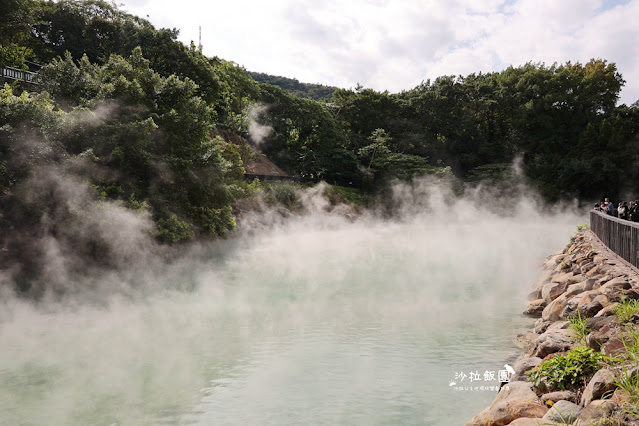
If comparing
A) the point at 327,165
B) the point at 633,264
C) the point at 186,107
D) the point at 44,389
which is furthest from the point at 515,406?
the point at 327,165

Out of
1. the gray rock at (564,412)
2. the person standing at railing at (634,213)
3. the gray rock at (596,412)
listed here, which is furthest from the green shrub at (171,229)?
the person standing at railing at (634,213)

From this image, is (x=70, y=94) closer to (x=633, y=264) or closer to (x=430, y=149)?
(x=633, y=264)

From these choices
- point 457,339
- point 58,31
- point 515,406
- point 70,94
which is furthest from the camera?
point 58,31

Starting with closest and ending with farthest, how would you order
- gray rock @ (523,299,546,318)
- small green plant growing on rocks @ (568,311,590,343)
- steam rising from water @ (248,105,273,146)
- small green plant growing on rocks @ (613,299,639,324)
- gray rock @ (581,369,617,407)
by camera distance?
gray rock @ (581,369,617,407)
small green plant growing on rocks @ (613,299,639,324)
small green plant growing on rocks @ (568,311,590,343)
gray rock @ (523,299,546,318)
steam rising from water @ (248,105,273,146)

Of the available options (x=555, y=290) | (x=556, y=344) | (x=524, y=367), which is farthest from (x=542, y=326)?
(x=524, y=367)

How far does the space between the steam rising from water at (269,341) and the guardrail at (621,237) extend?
7.59 ft

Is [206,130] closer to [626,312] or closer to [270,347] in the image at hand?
[270,347]

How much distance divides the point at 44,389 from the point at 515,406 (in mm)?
6021

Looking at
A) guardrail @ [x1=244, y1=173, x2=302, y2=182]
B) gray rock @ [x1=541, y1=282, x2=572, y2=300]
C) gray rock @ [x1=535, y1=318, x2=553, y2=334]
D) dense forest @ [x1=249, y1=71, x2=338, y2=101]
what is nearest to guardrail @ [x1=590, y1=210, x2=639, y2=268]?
gray rock @ [x1=541, y1=282, x2=572, y2=300]

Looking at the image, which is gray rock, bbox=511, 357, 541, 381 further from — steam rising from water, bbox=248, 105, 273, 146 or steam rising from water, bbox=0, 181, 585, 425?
steam rising from water, bbox=248, 105, 273, 146

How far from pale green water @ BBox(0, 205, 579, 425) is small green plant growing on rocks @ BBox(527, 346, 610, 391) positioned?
129 centimetres

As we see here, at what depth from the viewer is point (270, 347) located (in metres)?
7.83

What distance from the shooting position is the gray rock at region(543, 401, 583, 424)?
3.51m

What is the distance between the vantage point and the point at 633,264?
738 centimetres
